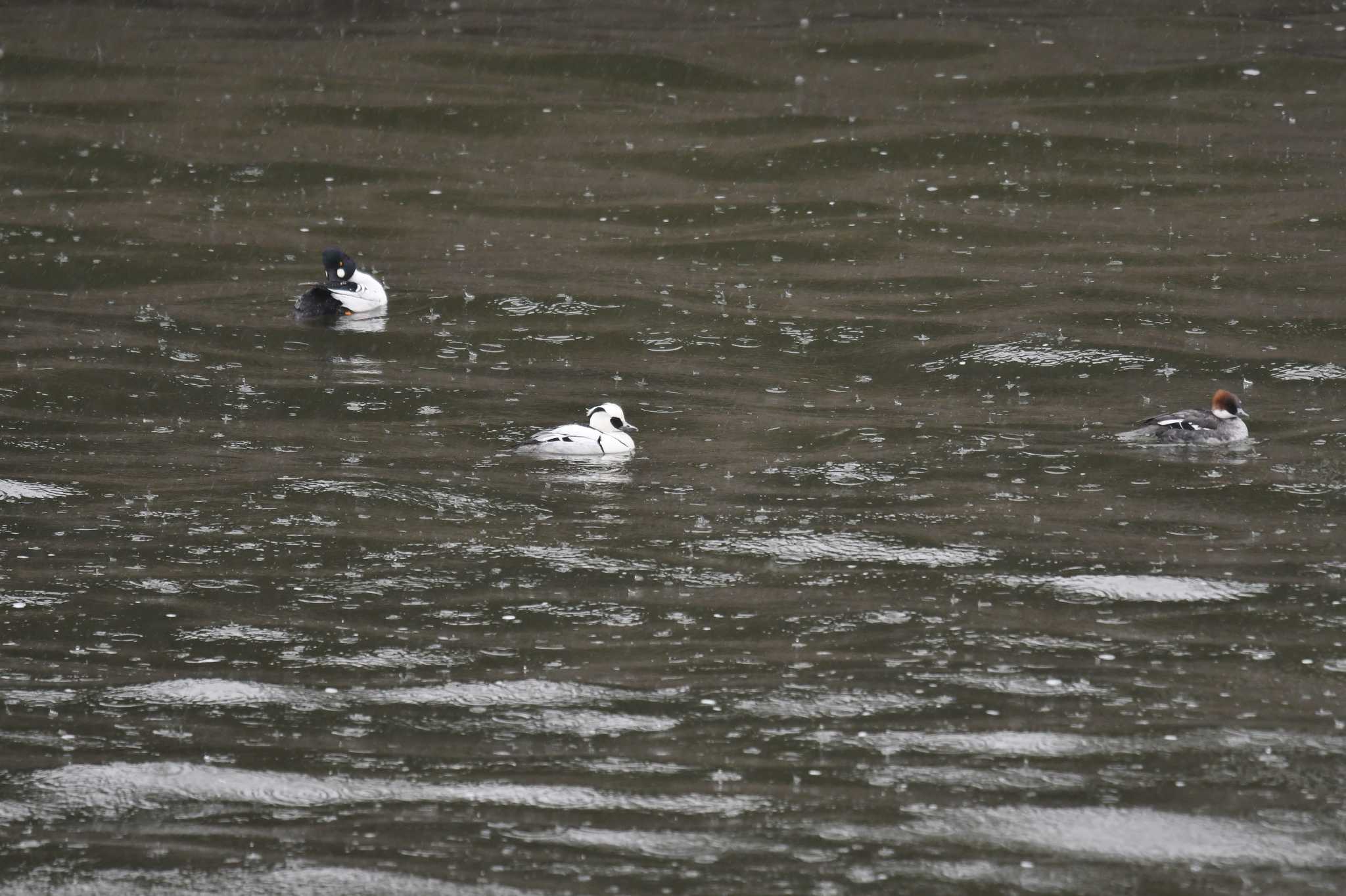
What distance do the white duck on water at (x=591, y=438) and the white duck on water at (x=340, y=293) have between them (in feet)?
18.2

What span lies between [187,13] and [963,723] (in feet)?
94.0

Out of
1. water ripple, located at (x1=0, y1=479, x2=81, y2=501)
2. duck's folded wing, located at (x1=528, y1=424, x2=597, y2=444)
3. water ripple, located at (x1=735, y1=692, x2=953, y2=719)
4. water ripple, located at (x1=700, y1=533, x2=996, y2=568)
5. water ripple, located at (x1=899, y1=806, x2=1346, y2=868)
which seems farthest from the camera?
duck's folded wing, located at (x1=528, y1=424, x2=597, y2=444)

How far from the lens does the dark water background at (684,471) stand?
7922mm

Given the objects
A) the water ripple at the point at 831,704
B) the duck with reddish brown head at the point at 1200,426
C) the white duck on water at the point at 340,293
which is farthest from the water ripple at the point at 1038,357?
the water ripple at the point at 831,704

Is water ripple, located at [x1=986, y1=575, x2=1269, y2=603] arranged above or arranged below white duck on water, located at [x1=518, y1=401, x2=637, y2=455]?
below

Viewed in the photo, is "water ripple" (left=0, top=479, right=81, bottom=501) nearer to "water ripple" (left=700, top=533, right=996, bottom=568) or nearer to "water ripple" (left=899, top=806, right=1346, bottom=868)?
"water ripple" (left=700, top=533, right=996, bottom=568)

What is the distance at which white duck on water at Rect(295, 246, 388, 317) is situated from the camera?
1923cm

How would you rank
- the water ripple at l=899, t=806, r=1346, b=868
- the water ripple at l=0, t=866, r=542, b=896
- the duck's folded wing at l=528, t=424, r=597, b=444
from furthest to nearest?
the duck's folded wing at l=528, t=424, r=597, b=444 < the water ripple at l=899, t=806, r=1346, b=868 < the water ripple at l=0, t=866, r=542, b=896

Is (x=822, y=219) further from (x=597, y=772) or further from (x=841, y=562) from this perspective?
(x=597, y=772)

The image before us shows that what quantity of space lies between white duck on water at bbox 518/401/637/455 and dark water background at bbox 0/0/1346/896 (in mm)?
253

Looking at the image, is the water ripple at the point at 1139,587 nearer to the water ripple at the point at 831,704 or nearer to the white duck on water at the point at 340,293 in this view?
the water ripple at the point at 831,704

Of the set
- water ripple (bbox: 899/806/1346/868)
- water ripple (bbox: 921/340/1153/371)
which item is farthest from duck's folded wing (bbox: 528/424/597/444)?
water ripple (bbox: 899/806/1346/868)

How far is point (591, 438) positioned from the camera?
1418 cm

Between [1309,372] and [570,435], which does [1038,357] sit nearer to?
[1309,372]
